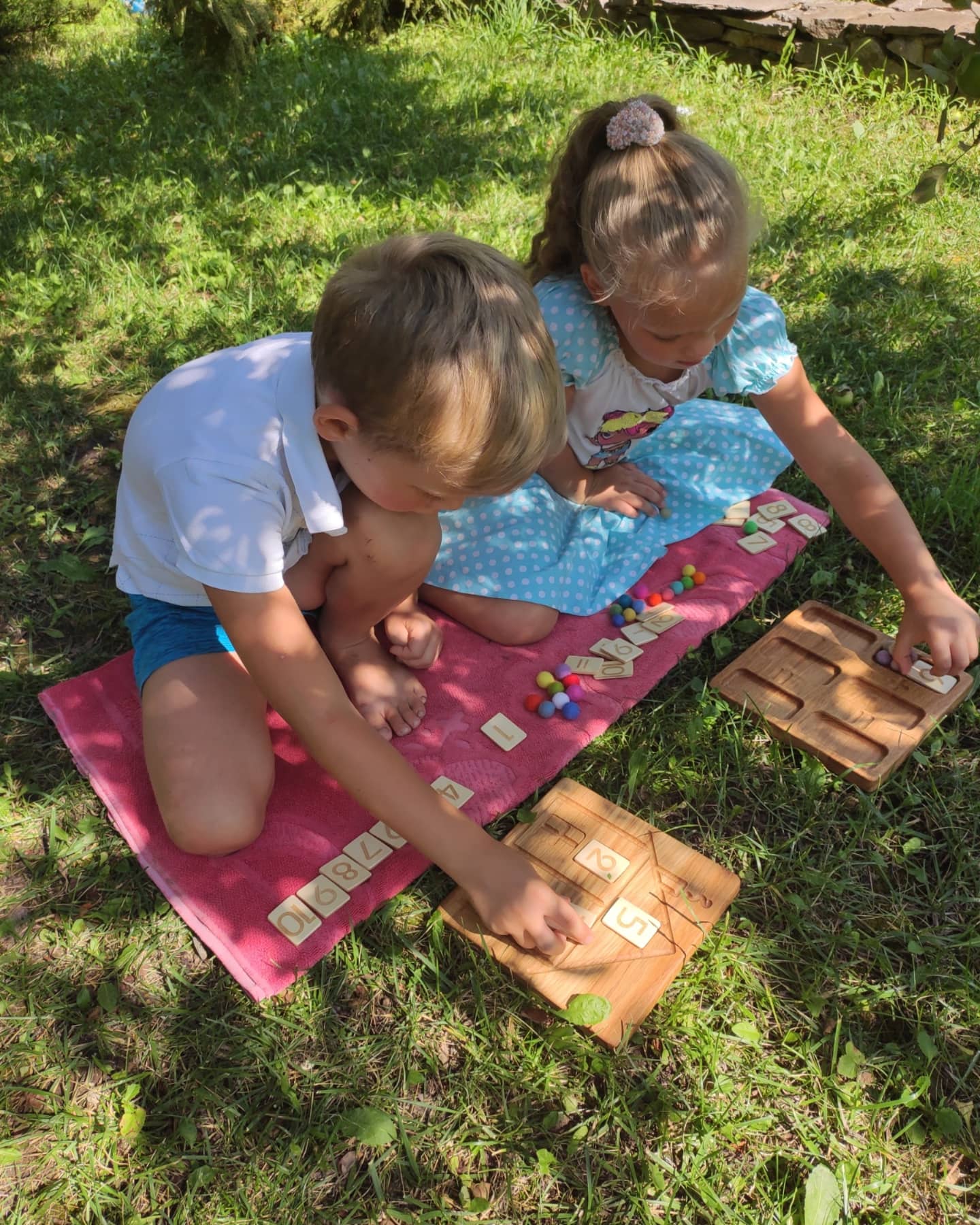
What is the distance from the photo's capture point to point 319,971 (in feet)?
6.52

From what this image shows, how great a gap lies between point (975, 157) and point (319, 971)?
5.44 m

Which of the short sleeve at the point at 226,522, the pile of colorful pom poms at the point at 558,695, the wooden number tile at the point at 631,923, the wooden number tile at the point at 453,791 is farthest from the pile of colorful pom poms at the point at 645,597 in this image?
the short sleeve at the point at 226,522

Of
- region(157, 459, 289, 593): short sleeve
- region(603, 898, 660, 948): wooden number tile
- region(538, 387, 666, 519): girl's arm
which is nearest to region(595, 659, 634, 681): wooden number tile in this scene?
region(538, 387, 666, 519): girl's arm

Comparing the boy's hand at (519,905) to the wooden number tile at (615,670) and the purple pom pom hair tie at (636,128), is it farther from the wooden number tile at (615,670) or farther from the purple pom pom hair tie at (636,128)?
the purple pom pom hair tie at (636,128)

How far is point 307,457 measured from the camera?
198 centimetres

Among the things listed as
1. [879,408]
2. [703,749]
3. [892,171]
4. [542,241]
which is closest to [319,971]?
[703,749]

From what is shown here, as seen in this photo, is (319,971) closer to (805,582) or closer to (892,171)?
(805,582)

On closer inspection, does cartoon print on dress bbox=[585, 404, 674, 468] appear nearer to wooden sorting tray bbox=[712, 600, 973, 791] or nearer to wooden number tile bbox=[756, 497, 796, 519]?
wooden number tile bbox=[756, 497, 796, 519]

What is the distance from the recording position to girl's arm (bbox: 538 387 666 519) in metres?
3.06

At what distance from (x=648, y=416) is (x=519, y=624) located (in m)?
0.81

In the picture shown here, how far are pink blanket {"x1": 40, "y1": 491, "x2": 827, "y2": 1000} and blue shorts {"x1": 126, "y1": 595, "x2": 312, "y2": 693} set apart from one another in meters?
0.22

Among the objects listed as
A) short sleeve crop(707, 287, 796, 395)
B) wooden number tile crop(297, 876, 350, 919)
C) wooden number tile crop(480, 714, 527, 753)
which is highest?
short sleeve crop(707, 287, 796, 395)

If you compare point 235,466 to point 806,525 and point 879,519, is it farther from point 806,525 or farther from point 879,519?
point 806,525

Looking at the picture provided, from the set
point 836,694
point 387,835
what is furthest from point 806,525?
point 387,835
